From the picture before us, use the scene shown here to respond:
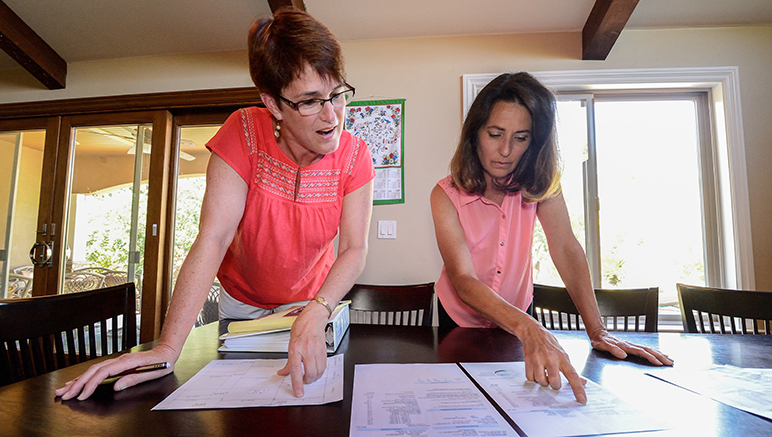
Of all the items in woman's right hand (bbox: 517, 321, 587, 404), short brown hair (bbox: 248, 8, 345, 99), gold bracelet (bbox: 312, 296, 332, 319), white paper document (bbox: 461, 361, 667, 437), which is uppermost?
short brown hair (bbox: 248, 8, 345, 99)

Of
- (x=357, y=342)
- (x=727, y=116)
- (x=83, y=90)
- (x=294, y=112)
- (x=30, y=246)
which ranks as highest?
(x=83, y=90)

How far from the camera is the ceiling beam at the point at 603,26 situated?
2.02 metres

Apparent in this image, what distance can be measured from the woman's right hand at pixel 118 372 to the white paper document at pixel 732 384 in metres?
0.86

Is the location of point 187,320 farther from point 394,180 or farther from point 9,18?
point 9,18

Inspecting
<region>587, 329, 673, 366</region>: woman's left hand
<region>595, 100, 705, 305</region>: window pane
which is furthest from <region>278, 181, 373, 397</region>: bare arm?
<region>595, 100, 705, 305</region>: window pane

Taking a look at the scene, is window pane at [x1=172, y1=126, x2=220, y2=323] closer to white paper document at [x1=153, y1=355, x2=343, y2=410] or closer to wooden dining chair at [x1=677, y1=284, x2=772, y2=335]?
white paper document at [x1=153, y1=355, x2=343, y2=410]

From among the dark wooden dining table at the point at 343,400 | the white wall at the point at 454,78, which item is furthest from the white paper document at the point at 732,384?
the white wall at the point at 454,78

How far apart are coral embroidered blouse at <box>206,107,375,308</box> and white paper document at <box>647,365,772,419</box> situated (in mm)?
797

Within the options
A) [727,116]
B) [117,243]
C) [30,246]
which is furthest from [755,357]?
[30,246]

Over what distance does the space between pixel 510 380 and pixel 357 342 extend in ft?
1.25

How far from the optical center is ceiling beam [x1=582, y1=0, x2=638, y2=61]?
2.02 m

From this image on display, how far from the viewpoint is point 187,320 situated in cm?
75

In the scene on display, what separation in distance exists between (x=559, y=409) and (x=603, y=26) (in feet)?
7.68

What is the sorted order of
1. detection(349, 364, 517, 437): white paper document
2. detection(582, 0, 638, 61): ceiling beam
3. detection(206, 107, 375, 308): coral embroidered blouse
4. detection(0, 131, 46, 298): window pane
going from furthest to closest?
detection(0, 131, 46, 298): window pane → detection(582, 0, 638, 61): ceiling beam → detection(206, 107, 375, 308): coral embroidered blouse → detection(349, 364, 517, 437): white paper document
